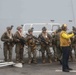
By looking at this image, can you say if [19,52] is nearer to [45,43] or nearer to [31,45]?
[31,45]

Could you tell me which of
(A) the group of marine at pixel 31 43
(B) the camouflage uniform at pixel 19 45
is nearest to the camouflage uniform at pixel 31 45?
(A) the group of marine at pixel 31 43

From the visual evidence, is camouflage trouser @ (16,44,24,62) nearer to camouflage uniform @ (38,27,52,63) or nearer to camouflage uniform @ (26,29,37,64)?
camouflage uniform @ (26,29,37,64)

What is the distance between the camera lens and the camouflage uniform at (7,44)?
1719cm

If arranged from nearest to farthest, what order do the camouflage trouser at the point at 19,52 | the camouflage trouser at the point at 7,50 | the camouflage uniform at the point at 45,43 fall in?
the camouflage uniform at the point at 45,43, the camouflage trouser at the point at 19,52, the camouflage trouser at the point at 7,50

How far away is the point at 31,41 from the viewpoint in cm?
1722

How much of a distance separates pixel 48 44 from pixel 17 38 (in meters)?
1.34

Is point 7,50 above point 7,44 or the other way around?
the other way around

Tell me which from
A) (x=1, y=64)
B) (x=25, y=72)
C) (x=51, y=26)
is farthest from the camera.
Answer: (x=51, y=26)

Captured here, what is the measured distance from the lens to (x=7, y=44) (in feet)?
57.2

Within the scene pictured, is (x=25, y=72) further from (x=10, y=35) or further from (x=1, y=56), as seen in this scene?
(x=1, y=56)

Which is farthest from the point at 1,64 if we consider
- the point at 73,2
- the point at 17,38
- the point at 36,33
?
the point at 73,2

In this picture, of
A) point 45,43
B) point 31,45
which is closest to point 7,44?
point 31,45

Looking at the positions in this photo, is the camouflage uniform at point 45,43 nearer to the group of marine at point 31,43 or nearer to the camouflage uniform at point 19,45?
the group of marine at point 31,43

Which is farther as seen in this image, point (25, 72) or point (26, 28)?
point (26, 28)
